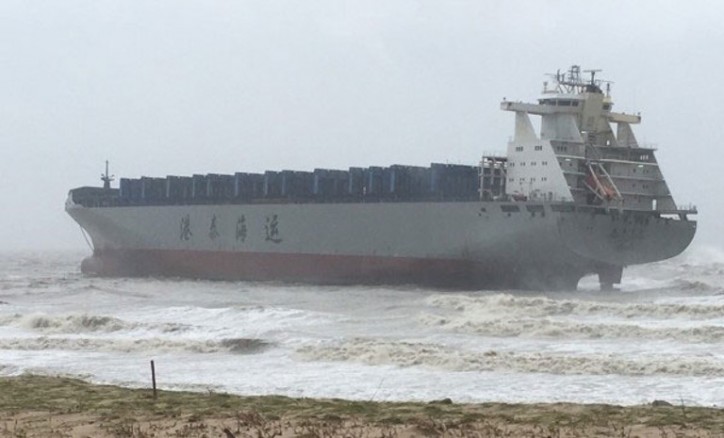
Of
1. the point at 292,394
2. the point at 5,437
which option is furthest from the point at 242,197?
the point at 5,437

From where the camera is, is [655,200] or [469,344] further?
[655,200]

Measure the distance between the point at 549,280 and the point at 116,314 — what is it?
Answer: 60.2ft

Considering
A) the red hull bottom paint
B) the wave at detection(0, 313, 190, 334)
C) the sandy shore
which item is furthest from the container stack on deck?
the sandy shore

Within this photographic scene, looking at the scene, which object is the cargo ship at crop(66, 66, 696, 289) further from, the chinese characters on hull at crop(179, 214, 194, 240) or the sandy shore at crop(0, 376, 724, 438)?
the sandy shore at crop(0, 376, 724, 438)

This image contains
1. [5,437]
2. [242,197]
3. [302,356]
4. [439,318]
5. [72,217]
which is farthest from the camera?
[72,217]

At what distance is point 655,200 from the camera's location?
42.7 meters

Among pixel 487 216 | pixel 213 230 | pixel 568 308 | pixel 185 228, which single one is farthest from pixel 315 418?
pixel 185 228

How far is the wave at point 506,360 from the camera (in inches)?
708

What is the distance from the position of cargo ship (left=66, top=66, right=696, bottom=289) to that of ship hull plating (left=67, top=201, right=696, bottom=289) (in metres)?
0.06

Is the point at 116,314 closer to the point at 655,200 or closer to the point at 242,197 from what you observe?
the point at 242,197

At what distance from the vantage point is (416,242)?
43.0 metres

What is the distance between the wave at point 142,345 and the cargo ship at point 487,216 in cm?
1822

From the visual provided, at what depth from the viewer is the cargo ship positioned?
1554 inches

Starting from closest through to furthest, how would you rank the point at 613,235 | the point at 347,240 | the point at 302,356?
the point at 302,356 → the point at 613,235 → the point at 347,240
